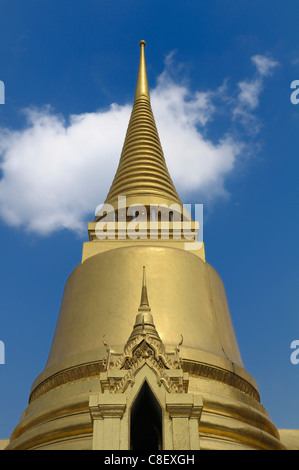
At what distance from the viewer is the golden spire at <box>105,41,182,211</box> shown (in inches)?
702

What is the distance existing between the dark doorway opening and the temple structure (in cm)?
2

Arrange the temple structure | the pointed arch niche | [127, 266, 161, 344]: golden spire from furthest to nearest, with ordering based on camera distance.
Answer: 1. [127, 266, 161, 344]: golden spire
2. the temple structure
3. the pointed arch niche

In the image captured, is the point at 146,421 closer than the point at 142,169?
Yes

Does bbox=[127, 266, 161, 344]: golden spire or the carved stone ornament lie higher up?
bbox=[127, 266, 161, 344]: golden spire

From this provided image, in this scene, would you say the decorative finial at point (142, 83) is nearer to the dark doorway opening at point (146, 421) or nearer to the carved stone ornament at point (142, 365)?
the carved stone ornament at point (142, 365)

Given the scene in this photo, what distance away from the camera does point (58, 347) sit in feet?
45.5

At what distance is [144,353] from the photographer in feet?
31.1

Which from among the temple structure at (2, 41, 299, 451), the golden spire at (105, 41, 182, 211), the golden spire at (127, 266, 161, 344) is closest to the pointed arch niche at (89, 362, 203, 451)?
the temple structure at (2, 41, 299, 451)

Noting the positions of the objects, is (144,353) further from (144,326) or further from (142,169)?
(142,169)

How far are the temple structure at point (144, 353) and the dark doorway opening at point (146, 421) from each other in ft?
0.06

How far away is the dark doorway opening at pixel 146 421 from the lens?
9164 millimetres

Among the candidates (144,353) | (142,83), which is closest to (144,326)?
(144,353)

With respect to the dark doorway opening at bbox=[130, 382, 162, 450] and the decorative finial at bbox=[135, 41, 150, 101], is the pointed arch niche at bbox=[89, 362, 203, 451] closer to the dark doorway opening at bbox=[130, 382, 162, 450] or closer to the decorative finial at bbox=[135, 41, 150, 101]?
the dark doorway opening at bbox=[130, 382, 162, 450]

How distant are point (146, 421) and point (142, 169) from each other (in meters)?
Answer: 10.5
